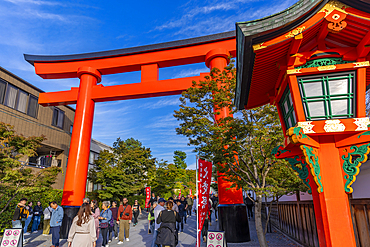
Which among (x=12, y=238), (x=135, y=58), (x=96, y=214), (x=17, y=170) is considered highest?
(x=135, y=58)

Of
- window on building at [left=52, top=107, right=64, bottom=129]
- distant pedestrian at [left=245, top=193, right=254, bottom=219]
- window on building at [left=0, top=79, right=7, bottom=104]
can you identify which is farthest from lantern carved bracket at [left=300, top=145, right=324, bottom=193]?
window on building at [left=52, top=107, right=64, bottom=129]

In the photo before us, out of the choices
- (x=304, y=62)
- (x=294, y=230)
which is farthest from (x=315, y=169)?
(x=294, y=230)

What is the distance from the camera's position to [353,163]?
3791mm

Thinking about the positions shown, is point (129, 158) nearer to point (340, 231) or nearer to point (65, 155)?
point (65, 155)

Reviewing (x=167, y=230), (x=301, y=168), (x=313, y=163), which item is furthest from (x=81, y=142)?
(x=313, y=163)

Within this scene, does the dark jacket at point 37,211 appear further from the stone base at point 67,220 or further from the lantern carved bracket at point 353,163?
the lantern carved bracket at point 353,163

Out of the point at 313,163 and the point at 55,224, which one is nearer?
the point at 313,163

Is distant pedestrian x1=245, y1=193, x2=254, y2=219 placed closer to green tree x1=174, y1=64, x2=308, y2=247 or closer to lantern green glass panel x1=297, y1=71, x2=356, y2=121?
green tree x1=174, y1=64, x2=308, y2=247

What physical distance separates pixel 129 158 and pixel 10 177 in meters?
14.2

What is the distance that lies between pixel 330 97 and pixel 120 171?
19.5 metres

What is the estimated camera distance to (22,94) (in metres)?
17.4

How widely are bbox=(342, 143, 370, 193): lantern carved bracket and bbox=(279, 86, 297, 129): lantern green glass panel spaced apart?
101 cm

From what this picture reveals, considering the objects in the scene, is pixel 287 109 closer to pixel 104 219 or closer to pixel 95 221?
pixel 95 221

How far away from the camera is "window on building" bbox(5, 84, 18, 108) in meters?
15.9
